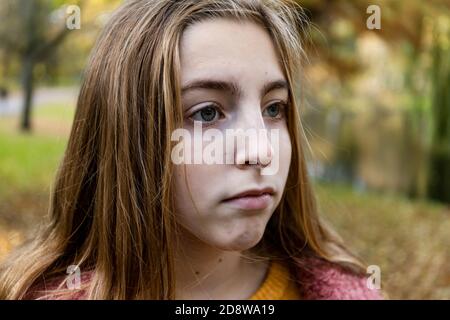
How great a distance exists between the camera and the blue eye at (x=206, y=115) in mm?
1253

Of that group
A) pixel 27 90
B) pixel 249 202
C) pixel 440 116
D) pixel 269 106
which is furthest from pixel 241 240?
pixel 440 116

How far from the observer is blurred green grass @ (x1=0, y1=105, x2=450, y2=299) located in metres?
3.50

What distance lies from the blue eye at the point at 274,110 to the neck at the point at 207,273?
36 centimetres

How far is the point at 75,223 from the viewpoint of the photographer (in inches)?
58.2

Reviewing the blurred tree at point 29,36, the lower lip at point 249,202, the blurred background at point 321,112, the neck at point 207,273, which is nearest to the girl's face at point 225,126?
the lower lip at point 249,202

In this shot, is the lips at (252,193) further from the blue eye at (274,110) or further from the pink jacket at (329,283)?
the pink jacket at (329,283)

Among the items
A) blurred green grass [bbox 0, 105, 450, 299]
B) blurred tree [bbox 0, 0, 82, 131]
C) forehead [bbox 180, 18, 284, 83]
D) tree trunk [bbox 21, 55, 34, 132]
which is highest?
blurred tree [bbox 0, 0, 82, 131]

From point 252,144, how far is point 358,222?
405 cm

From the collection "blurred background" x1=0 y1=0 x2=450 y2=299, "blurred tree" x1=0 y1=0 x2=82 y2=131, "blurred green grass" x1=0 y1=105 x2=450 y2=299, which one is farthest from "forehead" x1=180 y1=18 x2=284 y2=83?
"blurred tree" x1=0 y1=0 x2=82 y2=131

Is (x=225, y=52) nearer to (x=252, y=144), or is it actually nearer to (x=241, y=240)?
(x=252, y=144)

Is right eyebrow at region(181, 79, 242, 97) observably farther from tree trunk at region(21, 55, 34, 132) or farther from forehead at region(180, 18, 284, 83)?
tree trunk at region(21, 55, 34, 132)

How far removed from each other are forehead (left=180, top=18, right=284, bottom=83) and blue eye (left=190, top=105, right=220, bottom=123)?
0.24ft
